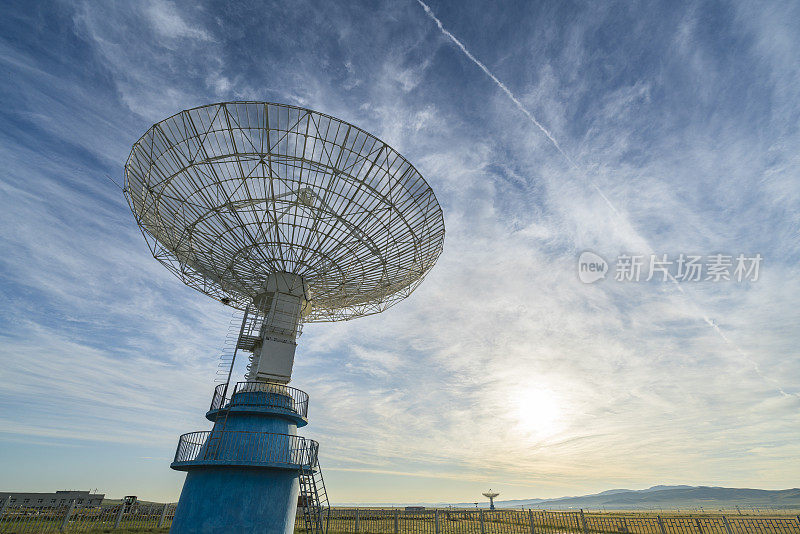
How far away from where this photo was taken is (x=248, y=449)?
57.3ft

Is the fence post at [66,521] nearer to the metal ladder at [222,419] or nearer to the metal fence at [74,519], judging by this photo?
the metal fence at [74,519]

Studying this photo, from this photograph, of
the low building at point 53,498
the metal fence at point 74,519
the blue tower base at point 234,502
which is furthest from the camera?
the low building at point 53,498

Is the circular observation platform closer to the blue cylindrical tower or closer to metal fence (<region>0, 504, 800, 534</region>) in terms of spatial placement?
the blue cylindrical tower

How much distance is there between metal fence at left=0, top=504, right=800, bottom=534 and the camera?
20625 millimetres

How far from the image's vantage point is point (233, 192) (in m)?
18.8

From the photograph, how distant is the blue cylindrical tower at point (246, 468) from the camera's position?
1639 cm

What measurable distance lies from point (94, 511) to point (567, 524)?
3260 centimetres

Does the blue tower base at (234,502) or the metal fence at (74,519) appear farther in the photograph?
the metal fence at (74,519)

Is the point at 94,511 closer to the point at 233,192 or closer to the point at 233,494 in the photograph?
the point at 233,494

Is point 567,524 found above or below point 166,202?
below

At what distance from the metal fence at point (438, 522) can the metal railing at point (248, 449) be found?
11919 millimetres

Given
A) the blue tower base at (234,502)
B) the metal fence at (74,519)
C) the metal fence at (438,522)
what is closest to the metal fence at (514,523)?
the metal fence at (438,522)

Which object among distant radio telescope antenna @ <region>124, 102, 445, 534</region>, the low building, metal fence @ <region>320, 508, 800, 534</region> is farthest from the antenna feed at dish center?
the low building

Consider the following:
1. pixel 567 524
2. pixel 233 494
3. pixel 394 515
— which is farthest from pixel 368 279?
pixel 567 524
